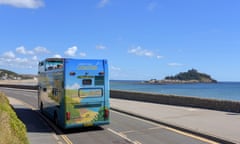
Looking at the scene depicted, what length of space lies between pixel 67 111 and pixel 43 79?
6314 millimetres

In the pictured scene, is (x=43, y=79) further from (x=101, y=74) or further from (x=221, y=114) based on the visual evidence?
(x=221, y=114)

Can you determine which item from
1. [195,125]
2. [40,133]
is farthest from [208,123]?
[40,133]

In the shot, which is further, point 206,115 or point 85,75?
point 206,115

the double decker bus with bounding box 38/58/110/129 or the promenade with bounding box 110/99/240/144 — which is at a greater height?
the double decker bus with bounding box 38/58/110/129

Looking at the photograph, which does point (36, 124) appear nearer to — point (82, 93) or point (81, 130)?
point (81, 130)

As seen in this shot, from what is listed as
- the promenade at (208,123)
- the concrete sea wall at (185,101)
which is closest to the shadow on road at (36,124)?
the promenade at (208,123)

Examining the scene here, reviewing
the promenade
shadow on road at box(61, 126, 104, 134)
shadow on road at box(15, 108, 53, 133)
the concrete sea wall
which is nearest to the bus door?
shadow on road at box(61, 126, 104, 134)

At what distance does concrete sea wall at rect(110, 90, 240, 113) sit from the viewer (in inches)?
753

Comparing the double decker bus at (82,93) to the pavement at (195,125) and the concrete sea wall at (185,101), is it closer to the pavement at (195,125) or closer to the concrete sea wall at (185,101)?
the pavement at (195,125)

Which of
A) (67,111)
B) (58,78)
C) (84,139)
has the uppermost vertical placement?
(58,78)

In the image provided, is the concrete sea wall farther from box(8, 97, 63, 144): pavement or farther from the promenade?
box(8, 97, 63, 144): pavement

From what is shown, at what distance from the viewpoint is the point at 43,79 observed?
64.5 feet

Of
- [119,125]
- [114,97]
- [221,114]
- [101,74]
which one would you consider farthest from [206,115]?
[114,97]

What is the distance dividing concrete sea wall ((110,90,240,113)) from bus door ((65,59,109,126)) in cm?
803
